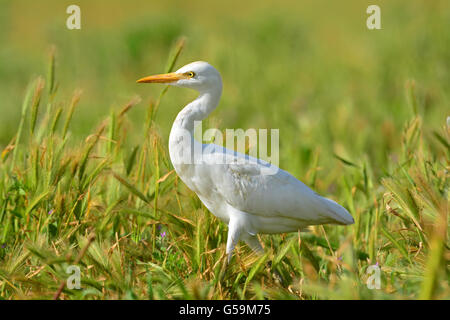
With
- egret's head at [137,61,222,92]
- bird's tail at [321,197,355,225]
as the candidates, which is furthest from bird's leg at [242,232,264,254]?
egret's head at [137,61,222,92]

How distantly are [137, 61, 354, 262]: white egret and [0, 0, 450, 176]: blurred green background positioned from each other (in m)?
1.31

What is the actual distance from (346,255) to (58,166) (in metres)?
1.51

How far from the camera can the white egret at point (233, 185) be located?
8.86 feet

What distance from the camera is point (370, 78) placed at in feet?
25.6

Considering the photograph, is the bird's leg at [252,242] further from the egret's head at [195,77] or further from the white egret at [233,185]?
the egret's head at [195,77]

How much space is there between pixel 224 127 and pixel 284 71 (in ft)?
6.86

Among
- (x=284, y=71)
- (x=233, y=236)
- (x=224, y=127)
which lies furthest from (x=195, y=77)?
(x=284, y=71)

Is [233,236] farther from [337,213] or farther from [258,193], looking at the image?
[337,213]

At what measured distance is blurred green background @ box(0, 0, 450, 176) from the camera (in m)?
5.98

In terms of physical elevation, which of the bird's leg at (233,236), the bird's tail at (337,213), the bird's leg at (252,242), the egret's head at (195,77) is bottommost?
the bird's leg at (252,242)

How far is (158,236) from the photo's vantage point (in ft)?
10.1

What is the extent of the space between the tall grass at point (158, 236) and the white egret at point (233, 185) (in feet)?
0.41

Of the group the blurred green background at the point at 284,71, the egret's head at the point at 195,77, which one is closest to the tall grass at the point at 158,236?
the egret's head at the point at 195,77
